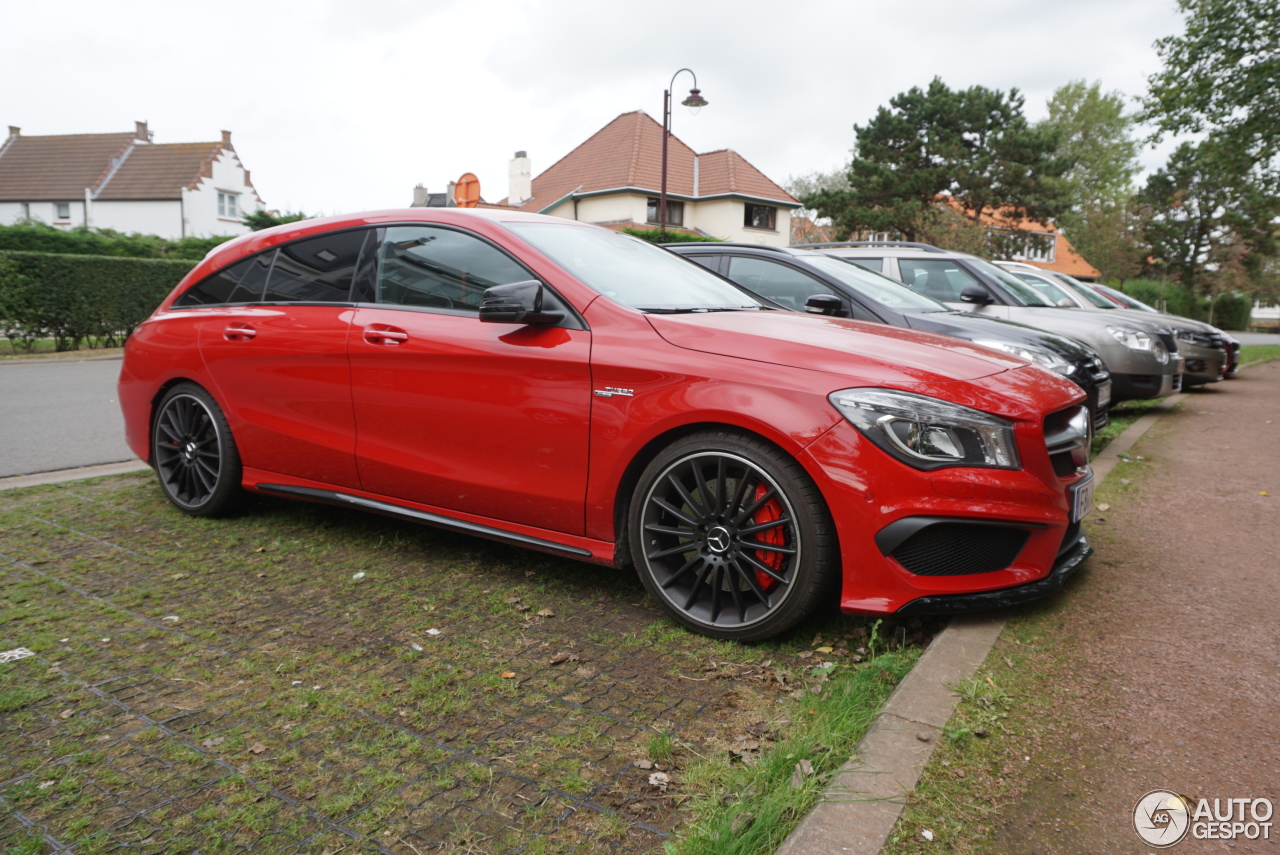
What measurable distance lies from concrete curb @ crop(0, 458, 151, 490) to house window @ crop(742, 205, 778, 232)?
4184 cm

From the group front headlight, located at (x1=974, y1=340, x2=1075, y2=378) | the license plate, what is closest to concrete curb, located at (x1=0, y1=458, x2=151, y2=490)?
the license plate

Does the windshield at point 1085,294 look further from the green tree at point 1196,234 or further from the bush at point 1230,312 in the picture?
the bush at point 1230,312

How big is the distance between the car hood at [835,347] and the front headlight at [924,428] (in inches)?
4.0

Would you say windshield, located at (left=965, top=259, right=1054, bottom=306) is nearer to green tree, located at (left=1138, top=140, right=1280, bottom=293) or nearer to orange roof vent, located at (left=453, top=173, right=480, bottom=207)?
orange roof vent, located at (left=453, top=173, right=480, bottom=207)

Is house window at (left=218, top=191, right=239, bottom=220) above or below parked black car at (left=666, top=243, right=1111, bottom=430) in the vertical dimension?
above

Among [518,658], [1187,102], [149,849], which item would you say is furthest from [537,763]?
[1187,102]

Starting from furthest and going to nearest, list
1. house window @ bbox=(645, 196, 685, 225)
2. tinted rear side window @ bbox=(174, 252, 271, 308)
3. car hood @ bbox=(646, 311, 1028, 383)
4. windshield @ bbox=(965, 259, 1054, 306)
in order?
house window @ bbox=(645, 196, 685, 225)
windshield @ bbox=(965, 259, 1054, 306)
tinted rear side window @ bbox=(174, 252, 271, 308)
car hood @ bbox=(646, 311, 1028, 383)

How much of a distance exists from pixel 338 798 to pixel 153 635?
1.47 meters

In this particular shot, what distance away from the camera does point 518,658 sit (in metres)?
3.17

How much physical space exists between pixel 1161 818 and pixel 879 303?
4715mm

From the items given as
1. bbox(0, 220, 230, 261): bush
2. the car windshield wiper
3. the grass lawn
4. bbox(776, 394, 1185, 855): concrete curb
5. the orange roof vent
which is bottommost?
the grass lawn

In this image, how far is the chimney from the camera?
50.6m

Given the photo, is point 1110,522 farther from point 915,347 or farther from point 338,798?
point 338,798

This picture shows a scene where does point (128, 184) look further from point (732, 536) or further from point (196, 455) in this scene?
point (732, 536)
